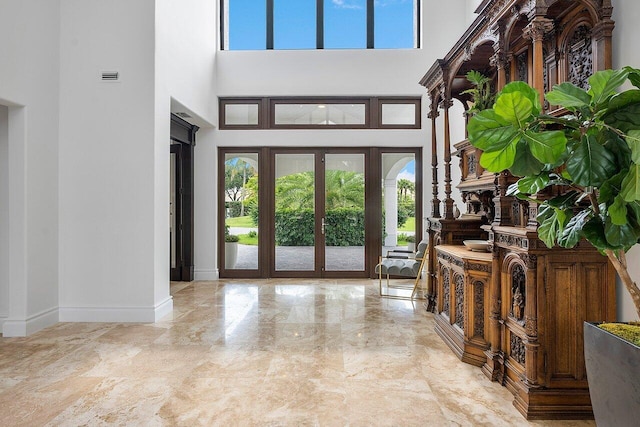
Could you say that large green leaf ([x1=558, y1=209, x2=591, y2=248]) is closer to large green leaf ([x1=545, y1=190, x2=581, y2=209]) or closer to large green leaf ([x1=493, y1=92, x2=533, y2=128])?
large green leaf ([x1=545, y1=190, x2=581, y2=209])

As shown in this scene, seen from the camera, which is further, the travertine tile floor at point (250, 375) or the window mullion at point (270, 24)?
the window mullion at point (270, 24)

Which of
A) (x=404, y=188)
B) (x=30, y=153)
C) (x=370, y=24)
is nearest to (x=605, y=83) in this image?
(x=30, y=153)

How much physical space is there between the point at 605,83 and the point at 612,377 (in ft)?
4.09

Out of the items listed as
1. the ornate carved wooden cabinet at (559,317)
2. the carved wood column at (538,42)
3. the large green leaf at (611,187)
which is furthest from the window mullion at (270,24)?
the large green leaf at (611,187)

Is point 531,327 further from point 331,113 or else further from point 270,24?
point 270,24

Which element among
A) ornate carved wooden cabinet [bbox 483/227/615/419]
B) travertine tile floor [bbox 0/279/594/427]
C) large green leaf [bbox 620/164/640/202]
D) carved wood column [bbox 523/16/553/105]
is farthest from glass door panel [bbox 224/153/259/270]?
large green leaf [bbox 620/164/640/202]

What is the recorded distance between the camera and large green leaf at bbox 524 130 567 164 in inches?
58.5

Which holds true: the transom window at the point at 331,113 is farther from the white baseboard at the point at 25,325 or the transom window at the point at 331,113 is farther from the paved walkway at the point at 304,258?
the white baseboard at the point at 25,325

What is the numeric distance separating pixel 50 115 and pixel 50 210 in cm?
105

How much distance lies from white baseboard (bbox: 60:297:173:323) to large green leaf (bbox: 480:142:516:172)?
4.05 metres

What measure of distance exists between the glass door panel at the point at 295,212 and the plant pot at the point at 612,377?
535 cm

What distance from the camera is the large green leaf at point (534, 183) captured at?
184 cm

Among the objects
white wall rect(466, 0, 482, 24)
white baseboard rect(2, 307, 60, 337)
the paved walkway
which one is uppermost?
white wall rect(466, 0, 482, 24)

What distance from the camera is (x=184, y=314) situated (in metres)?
4.72
